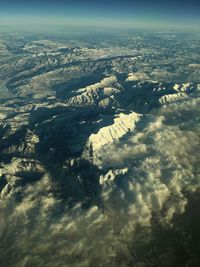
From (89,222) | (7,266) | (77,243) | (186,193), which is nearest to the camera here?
(7,266)

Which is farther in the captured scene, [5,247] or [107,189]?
[107,189]

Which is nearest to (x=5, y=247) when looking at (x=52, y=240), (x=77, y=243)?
(x=52, y=240)

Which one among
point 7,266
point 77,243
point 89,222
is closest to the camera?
point 7,266

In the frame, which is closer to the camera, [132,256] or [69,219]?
[132,256]

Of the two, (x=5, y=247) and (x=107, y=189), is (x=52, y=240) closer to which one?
(x=5, y=247)

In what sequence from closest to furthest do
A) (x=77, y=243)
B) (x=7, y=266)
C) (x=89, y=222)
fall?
(x=7, y=266) → (x=77, y=243) → (x=89, y=222)

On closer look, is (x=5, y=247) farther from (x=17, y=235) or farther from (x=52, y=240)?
(x=52, y=240)

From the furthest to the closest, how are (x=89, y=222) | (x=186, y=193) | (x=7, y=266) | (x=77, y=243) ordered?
(x=186, y=193)
(x=89, y=222)
(x=77, y=243)
(x=7, y=266)

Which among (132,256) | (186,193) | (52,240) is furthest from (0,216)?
(186,193)
